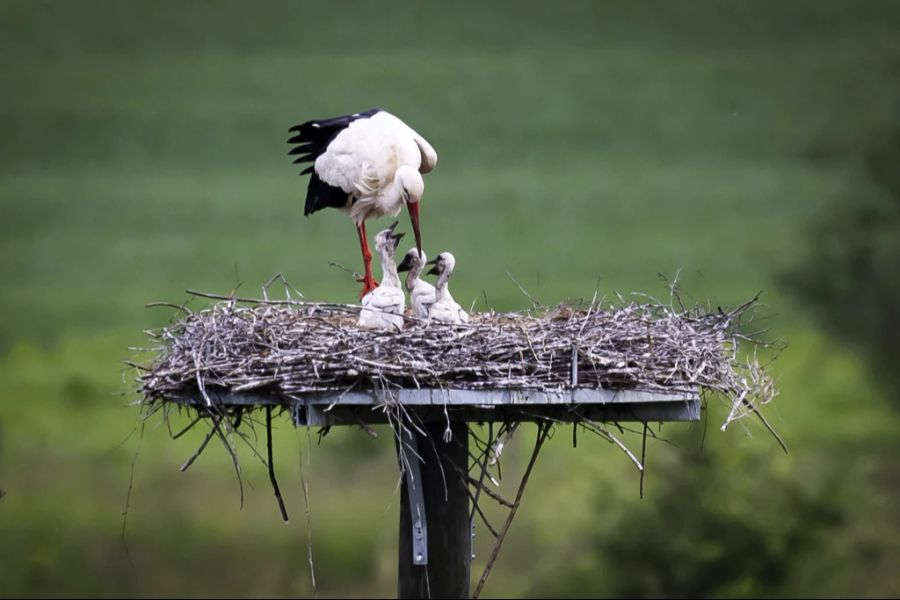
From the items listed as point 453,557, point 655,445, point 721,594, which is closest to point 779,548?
point 721,594

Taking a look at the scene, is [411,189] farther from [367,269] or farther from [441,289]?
[367,269]

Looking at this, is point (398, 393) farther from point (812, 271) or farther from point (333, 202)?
point (812, 271)

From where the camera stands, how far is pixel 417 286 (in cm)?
494

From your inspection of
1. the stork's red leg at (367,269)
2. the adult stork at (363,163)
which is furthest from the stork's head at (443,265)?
the stork's red leg at (367,269)

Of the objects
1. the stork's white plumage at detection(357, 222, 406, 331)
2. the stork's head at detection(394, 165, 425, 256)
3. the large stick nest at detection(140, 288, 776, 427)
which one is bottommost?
the large stick nest at detection(140, 288, 776, 427)

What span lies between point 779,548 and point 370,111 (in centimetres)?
650

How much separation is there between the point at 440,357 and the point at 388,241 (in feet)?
3.15

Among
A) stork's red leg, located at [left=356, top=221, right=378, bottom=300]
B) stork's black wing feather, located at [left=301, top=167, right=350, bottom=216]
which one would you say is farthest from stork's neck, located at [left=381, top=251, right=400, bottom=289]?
stork's black wing feather, located at [left=301, top=167, right=350, bottom=216]

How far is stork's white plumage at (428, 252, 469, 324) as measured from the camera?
460cm

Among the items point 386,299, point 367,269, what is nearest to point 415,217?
point 386,299

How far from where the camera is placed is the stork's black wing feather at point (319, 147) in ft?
18.6

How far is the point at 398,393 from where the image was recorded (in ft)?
12.8

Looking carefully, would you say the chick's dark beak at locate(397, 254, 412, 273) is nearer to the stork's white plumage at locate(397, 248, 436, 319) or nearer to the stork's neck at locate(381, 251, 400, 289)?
the stork's white plumage at locate(397, 248, 436, 319)

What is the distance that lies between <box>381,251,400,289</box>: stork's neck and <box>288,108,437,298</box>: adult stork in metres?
0.37
